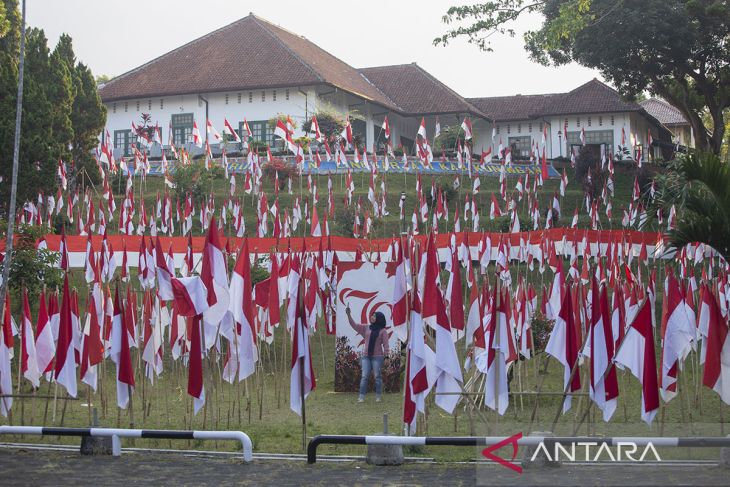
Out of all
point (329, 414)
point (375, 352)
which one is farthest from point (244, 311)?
point (375, 352)

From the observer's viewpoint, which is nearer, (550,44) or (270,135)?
(550,44)

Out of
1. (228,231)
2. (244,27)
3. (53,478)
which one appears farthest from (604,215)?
(53,478)

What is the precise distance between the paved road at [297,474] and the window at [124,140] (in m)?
46.9

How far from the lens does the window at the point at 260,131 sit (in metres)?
54.2

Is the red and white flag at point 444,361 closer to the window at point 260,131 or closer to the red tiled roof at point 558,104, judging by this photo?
the window at point 260,131

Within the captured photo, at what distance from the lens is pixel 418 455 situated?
433 inches

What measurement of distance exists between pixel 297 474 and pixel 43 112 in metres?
20.9

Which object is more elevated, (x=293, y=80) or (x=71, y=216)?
(x=293, y=80)

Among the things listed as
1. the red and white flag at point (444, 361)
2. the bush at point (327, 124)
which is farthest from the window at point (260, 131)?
the red and white flag at point (444, 361)

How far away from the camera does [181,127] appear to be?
5581 centimetres

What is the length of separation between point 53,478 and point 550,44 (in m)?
17.9

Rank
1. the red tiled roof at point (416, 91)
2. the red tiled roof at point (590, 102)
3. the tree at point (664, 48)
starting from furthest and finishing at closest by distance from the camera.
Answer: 1. the red tiled roof at point (416, 91)
2. the red tiled roof at point (590, 102)
3. the tree at point (664, 48)

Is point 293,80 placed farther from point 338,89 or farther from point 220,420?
point 220,420

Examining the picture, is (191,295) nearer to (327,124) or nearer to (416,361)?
(416,361)
